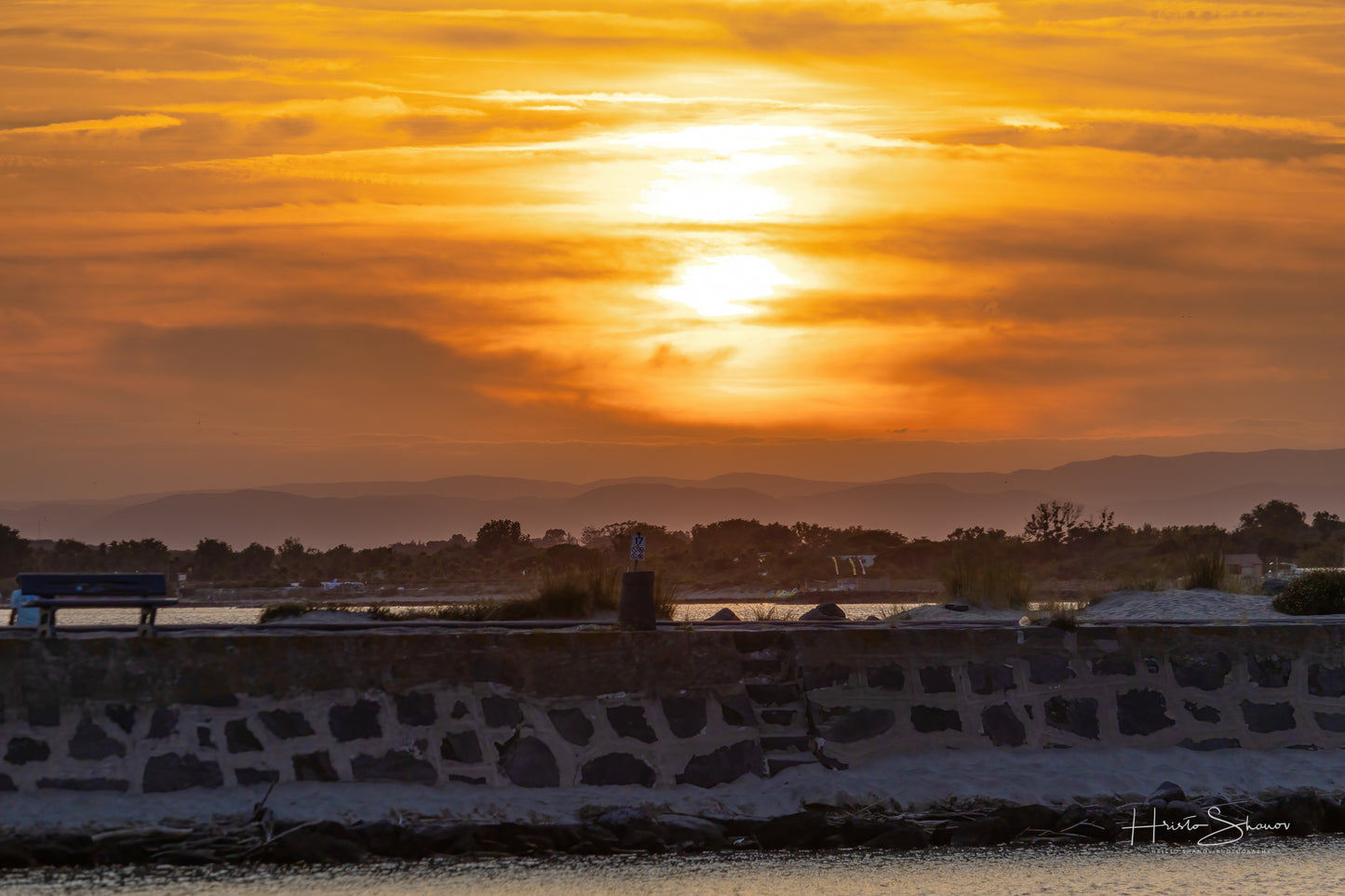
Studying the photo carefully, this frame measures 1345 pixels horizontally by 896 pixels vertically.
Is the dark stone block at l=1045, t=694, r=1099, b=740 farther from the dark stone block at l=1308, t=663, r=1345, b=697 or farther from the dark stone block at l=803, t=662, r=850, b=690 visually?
the dark stone block at l=1308, t=663, r=1345, b=697

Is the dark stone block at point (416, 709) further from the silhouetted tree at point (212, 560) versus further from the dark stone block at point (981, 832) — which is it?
the silhouetted tree at point (212, 560)

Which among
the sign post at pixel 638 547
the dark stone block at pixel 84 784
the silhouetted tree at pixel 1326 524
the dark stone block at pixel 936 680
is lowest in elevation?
the dark stone block at pixel 84 784

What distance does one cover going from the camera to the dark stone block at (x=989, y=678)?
13.5 metres

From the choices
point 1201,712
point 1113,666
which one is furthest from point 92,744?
point 1201,712

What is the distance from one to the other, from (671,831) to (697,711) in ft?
4.27

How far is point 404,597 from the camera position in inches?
2247

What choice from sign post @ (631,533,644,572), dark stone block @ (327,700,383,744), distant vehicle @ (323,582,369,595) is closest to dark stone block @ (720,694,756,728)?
Answer: sign post @ (631,533,644,572)

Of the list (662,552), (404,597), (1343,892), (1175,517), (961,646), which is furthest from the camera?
(1175,517)

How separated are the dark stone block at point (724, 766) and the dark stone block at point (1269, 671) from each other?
4758 mm

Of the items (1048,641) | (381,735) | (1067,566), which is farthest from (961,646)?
(1067,566)

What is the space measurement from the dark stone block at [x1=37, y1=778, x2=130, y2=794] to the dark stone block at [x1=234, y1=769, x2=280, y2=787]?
859mm

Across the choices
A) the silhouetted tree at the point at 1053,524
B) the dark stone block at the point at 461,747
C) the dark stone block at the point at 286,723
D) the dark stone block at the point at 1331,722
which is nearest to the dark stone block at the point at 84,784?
the dark stone block at the point at 286,723

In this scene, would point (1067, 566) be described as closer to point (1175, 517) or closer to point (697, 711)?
point (697, 711)

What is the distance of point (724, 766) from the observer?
1270cm
